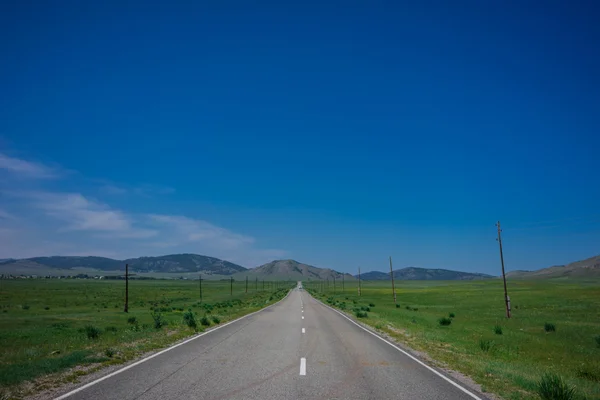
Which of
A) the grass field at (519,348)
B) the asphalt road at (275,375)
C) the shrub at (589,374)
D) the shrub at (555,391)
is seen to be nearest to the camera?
the asphalt road at (275,375)

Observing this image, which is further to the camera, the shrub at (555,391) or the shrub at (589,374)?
the shrub at (589,374)

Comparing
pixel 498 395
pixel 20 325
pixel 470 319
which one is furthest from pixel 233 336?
pixel 470 319

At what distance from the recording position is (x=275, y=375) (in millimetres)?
10578

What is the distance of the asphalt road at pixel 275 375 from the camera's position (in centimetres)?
866

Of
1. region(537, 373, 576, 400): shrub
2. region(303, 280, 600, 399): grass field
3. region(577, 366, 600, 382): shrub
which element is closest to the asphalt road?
region(537, 373, 576, 400): shrub

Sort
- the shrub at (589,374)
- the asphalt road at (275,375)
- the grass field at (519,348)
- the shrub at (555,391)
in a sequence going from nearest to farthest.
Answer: the asphalt road at (275,375) → the shrub at (555,391) → the grass field at (519,348) → the shrub at (589,374)

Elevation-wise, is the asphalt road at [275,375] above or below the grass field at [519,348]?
above

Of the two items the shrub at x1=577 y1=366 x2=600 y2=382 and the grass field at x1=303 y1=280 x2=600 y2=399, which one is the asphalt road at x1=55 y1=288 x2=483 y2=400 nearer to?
the grass field at x1=303 y1=280 x2=600 y2=399

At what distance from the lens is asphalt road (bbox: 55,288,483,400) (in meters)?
8.66

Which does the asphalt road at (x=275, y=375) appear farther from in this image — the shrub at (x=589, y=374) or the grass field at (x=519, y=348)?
the shrub at (x=589, y=374)

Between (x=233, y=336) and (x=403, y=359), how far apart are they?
8660 mm

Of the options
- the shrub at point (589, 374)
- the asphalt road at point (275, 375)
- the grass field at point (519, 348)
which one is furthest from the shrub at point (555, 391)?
the shrub at point (589, 374)

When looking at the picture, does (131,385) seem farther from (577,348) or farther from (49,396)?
(577,348)

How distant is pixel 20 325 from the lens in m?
31.9
